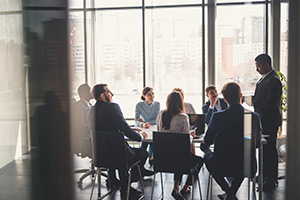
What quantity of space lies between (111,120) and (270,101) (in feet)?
5.69

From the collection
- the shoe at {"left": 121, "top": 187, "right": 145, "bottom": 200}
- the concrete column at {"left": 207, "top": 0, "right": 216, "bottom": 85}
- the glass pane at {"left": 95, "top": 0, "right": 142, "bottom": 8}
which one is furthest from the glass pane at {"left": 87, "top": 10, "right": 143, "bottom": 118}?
the shoe at {"left": 121, "top": 187, "right": 145, "bottom": 200}

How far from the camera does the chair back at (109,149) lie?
2.93 metres

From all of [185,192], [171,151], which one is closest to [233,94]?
[171,151]

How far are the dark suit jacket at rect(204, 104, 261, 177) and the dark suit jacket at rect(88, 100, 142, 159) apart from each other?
764 millimetres

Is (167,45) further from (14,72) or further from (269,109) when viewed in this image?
(14,72)

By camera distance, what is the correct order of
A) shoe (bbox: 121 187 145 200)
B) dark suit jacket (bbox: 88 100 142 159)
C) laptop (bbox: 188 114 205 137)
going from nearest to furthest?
dark suit jacket (bbox: 88 100 142 159)
shoe (bbox: 121 187 145 200)
laptop (bbox: 188 114 205 137)

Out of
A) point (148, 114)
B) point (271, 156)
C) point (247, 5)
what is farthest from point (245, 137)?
point (247, 5)

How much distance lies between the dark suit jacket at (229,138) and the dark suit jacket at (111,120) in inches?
30.1

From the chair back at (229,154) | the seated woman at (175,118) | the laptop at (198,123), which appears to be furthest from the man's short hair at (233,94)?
the laptop at (198,123)

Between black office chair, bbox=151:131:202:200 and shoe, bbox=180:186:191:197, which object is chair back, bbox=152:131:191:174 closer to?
black office chair, bbox=151:131:202:200

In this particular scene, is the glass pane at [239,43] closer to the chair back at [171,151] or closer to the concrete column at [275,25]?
the concrete column at [275,25]

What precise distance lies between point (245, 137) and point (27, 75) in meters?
2.34

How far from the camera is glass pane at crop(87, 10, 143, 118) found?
229 inches

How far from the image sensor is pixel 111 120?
9.98ft
